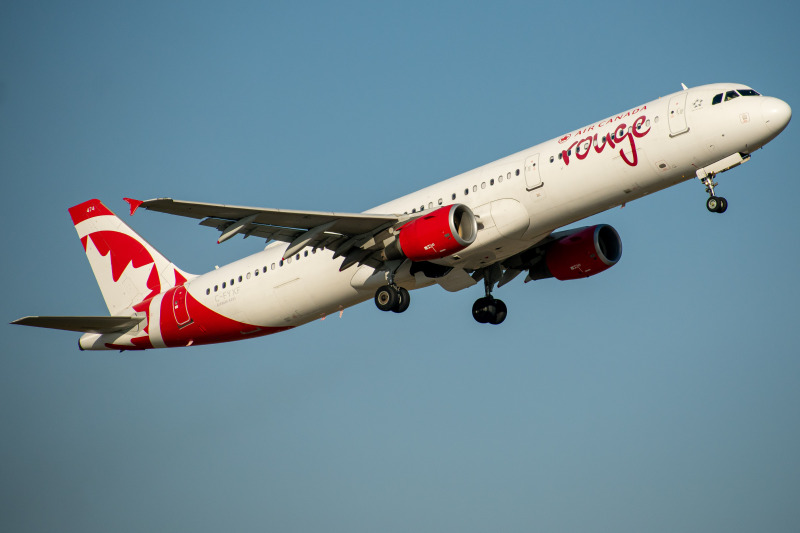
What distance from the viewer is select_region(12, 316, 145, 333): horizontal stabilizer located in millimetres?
35406

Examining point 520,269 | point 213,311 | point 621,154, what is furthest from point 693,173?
point 213,311

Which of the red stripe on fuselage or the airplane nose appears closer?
the airplane nose

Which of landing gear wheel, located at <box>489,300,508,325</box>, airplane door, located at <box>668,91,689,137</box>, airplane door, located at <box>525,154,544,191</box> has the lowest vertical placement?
landing gear wheel, located at <box>489,300,508,325</box>

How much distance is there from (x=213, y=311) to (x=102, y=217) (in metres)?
8.95

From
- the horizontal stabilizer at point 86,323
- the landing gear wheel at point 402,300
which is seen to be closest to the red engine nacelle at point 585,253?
the landing gear wheel at point 402,300

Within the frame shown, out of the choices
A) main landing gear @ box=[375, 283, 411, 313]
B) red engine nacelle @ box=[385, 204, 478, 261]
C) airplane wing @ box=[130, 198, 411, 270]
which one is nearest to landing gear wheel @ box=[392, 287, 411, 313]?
main landing gear @ box=[375, 283, 411, 313]

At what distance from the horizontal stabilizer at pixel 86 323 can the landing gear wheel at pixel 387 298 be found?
11.2 m

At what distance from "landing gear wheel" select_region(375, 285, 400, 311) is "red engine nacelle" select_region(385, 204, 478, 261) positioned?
183 centimetres

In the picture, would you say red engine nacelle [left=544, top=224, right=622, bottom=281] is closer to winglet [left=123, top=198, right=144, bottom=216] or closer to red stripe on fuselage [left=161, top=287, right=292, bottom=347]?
red stripe on fuselage [left=161, top=287, right=292, bottom=347]

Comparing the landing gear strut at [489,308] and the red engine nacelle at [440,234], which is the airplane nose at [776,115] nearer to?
the red engine nacelle at [440,234]

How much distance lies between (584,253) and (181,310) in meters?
15.8

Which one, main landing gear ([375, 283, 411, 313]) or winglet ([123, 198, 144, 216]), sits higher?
winglet ([123, 198, 144, 216])

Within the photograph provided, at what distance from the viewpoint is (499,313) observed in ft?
125

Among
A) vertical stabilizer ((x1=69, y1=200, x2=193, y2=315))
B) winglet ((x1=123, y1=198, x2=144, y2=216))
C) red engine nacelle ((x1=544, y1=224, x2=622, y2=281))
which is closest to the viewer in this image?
winglet ((x1=123, y1=198, x2=144, y2=216))
